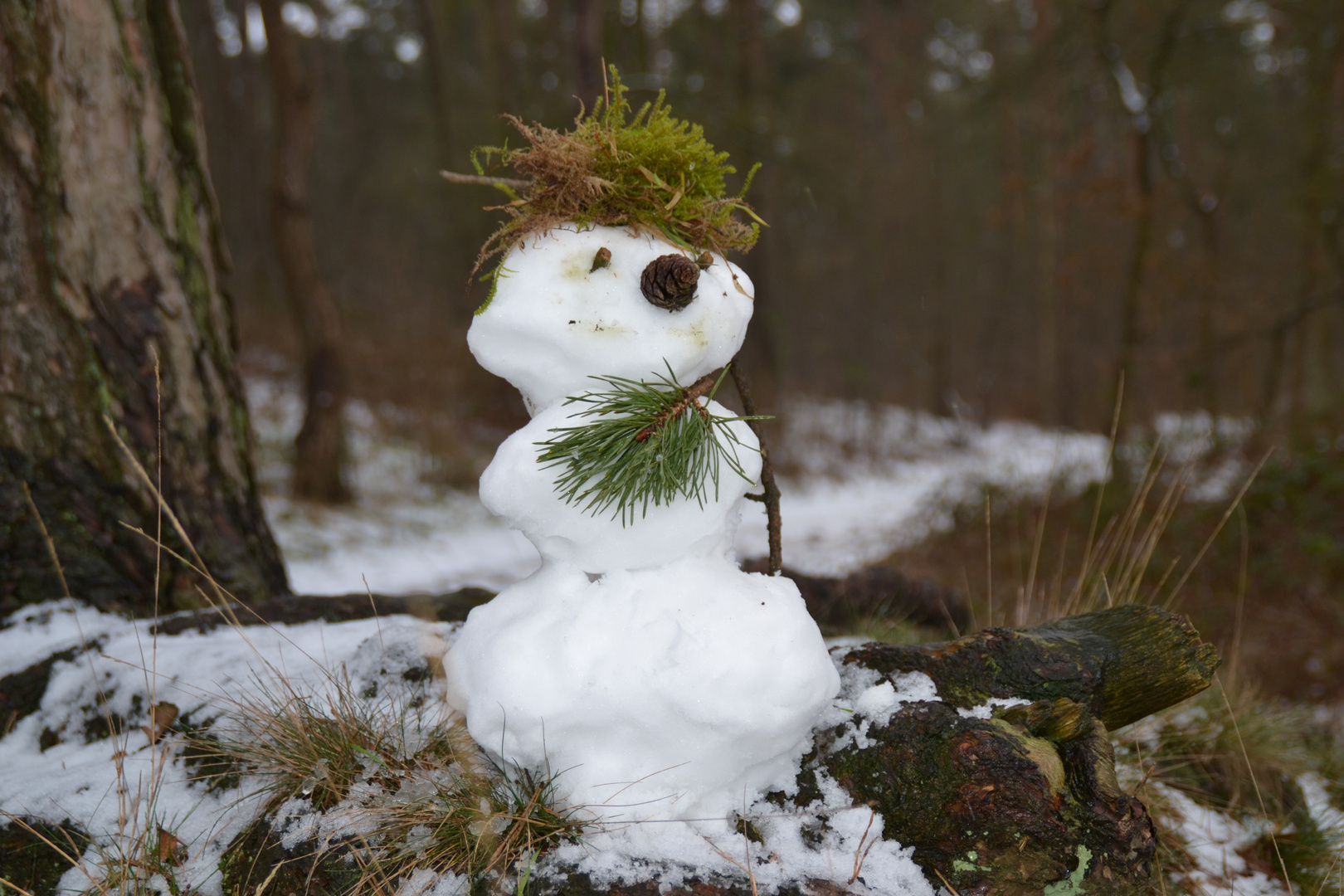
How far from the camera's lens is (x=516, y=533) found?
659 centimetres

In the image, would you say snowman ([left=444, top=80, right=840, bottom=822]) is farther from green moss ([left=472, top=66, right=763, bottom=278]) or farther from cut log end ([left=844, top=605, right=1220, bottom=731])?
cut log end ([left=844, top=605, right=1220, bottom=731])

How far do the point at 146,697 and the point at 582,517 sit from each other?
1336mm

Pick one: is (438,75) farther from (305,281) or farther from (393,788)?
(393,788)

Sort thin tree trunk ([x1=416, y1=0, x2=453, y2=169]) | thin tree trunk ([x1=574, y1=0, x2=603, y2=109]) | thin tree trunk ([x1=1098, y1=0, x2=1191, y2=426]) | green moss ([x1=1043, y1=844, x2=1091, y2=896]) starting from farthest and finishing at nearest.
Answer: thin tree trunk ([x1=416, y1=0, x2=453, y2=169])
thin tree trunk ([x1=574, y1=0, x2=603, y2=109])
thin tree trunk ([x1=1098, y1=0, x2=1191, y2=426])
green moss ([x1=1043, y1=844, x2=1091, y2=896])

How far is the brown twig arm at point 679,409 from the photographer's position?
4.39 ft

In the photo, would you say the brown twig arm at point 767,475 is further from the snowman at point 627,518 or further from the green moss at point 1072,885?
the green moss at point 1072,885

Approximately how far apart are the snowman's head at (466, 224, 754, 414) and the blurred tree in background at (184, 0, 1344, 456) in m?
2.32

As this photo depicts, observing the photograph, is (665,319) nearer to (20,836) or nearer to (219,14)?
(20,836)

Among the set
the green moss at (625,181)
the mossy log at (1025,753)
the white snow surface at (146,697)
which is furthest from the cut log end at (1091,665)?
the white snow surface at (146,697)

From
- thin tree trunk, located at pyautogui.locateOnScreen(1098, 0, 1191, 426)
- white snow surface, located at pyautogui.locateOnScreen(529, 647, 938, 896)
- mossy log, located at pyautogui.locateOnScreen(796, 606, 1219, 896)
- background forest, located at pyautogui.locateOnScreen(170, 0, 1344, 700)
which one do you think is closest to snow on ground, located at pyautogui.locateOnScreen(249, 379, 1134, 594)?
background forest, located at pyautogui.locateOnScreen(170, 0, 1344, 700)

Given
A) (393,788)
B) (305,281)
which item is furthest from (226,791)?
(305,281)

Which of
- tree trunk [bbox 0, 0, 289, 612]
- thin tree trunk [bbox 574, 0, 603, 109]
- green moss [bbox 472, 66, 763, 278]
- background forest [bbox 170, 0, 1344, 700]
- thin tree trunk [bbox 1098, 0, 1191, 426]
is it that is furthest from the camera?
thin tree trunk [bbox 574, 0, 603, 109]

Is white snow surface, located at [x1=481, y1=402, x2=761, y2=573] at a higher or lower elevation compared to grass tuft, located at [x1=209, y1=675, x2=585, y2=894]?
higher

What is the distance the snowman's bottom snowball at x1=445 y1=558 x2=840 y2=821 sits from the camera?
130cm
